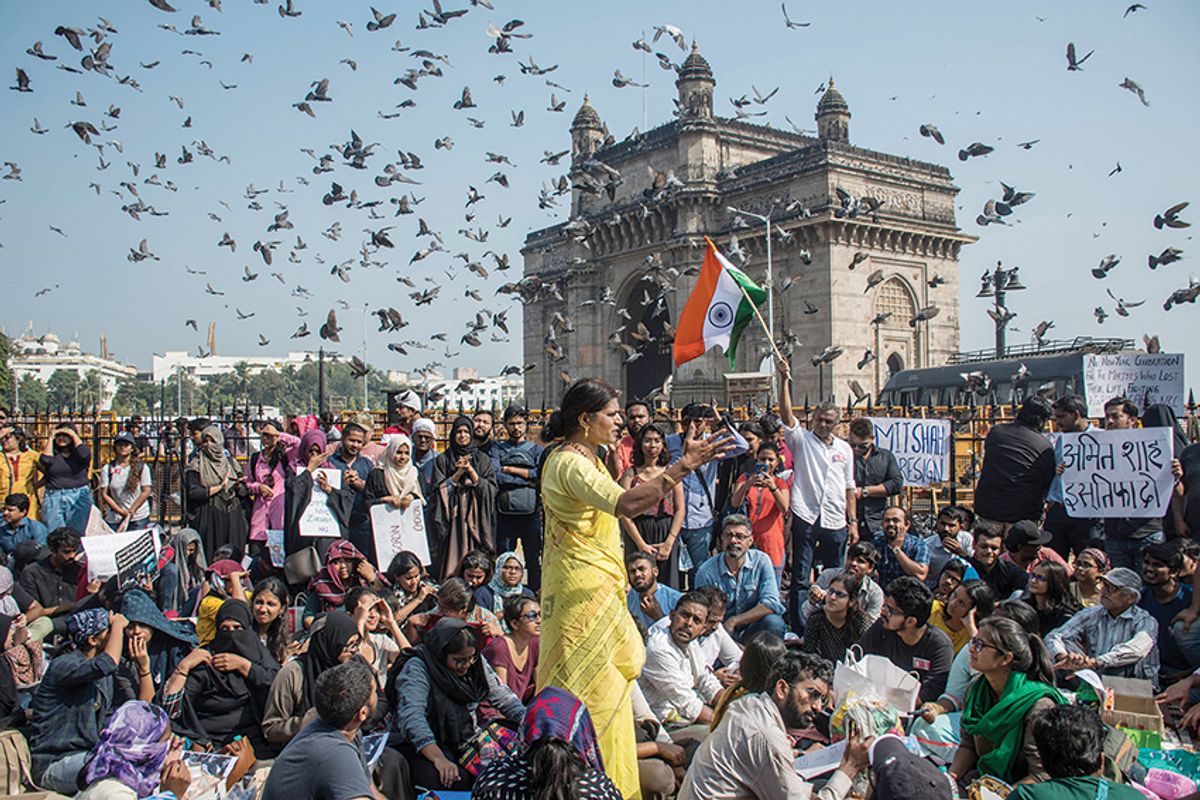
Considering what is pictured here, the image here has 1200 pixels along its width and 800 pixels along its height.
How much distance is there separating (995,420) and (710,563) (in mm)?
7838

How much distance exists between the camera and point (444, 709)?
498 centimetres

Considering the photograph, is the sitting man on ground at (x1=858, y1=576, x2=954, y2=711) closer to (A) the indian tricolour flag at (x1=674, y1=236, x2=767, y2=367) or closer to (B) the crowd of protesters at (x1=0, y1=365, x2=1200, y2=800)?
(B) the crowd of protesters at (x1=0, y1=365, x2=1200, y2=800)

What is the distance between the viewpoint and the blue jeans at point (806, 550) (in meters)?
8.06

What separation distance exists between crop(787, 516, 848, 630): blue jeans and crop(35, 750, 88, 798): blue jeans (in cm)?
525

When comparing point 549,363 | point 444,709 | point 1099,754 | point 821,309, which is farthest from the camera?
point 549,363

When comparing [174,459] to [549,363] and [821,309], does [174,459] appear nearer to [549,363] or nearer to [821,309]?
[821,309]

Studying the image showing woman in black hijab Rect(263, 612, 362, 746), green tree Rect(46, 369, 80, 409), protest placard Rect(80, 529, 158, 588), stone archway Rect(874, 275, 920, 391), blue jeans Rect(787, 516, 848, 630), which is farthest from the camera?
green tree Rect(46, 369, 80, 409)

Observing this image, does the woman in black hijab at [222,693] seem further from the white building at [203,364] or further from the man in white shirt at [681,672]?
the white building at [203,364]

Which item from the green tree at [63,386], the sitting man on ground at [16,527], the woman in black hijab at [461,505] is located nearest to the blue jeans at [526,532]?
the woman in black hijab at [461,505]

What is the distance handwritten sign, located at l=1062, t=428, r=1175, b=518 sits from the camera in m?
7.43

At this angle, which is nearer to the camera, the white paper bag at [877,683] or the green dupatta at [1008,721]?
the green dupatta at [1008,721]

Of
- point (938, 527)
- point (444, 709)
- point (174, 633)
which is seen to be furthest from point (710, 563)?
point (174, 633)

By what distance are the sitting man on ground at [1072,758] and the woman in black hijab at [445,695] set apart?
246 centimetres

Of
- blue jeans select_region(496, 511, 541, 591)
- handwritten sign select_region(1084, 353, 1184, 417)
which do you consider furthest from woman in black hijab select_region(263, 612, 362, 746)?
handwritten sign select_region(1084, 353, 1184, 417)
